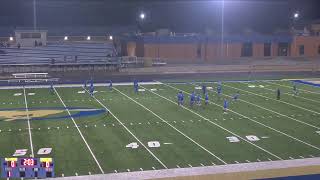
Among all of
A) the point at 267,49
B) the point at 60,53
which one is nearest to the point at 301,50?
the point at 267,49

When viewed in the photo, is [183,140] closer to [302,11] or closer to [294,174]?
[294,174]

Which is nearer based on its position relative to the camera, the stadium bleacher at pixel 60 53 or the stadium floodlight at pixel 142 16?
the stadium bleacher at pixel 60 53

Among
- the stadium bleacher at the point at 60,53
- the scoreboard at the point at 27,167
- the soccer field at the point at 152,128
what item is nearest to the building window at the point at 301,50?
the stadium bleacher at the point at 60,53

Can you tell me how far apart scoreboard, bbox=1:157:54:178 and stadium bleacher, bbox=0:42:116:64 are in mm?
41083

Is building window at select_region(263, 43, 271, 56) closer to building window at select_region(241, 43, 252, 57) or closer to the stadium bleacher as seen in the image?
building window at select_region(241, 43, 252, 57)

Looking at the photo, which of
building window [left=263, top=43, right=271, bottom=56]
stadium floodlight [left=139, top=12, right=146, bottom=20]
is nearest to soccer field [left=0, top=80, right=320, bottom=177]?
building window [left=263, top=43, right=271, bottom=56]

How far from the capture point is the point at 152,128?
2328 cm

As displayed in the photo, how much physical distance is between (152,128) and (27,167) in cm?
1203

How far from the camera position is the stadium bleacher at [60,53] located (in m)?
54.6

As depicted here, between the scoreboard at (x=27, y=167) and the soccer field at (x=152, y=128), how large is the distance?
15.4 ft

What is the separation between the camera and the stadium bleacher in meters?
54.6

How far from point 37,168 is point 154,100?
1974 centimetres

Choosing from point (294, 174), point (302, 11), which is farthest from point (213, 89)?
point (302, 11)

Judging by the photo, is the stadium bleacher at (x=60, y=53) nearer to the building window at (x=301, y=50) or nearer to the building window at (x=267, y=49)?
the building window at (x=267, y=49)
